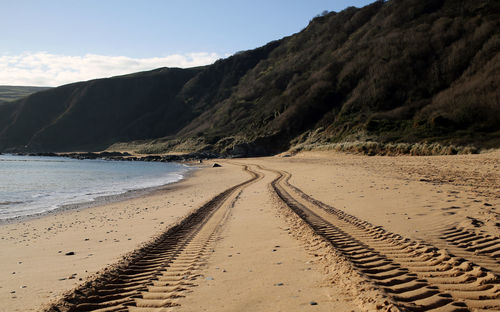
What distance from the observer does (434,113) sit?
38.2 meters

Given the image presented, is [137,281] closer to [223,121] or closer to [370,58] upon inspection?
[370,58]

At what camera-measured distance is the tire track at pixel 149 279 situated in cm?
369

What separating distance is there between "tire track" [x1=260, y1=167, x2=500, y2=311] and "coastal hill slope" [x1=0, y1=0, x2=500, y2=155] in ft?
88.7

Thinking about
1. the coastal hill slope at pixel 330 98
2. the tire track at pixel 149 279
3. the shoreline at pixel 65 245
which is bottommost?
the shoreline at pixel 65 245

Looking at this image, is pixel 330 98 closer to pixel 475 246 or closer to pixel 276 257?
pixel 475 246

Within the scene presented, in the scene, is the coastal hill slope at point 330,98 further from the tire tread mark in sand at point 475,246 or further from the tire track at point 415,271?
the tire track at point 415,271

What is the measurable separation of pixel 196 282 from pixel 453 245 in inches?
156

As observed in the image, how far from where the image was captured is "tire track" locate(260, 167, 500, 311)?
10.7 feet

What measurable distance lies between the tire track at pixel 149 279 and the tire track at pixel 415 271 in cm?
221

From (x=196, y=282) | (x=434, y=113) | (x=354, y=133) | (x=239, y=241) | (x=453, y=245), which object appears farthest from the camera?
(x=354, y=133)

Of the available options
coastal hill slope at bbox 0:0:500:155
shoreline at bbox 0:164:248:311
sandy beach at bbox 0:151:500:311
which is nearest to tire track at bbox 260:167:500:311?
sandy beach at bbox 0:151:500:311

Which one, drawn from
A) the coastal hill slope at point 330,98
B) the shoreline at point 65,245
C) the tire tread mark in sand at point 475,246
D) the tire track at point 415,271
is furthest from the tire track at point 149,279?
→ the coastal hill slope at point 330,98

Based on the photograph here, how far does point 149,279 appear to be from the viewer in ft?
14.5

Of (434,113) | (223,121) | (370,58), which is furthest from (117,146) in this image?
(434,113)
